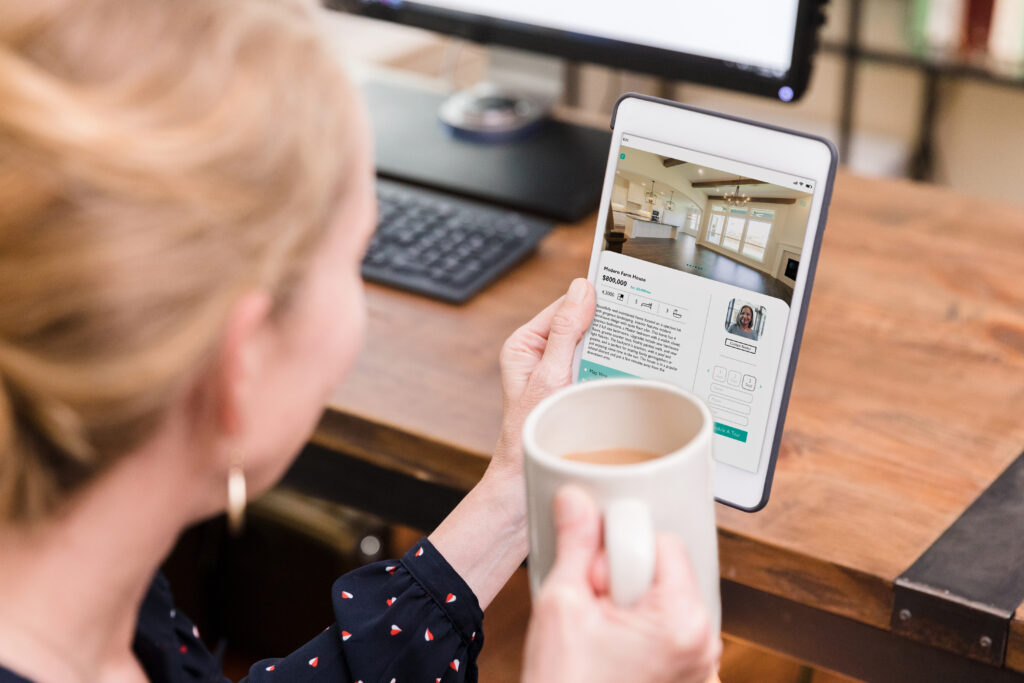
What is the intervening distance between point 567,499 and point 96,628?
239 mm

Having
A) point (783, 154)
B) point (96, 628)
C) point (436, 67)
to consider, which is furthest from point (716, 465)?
point (436, 67)

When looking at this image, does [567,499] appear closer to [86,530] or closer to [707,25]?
[86,530]

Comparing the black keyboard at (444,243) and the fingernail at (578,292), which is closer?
the fingernail at (578,292)

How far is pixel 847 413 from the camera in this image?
791 millimetres

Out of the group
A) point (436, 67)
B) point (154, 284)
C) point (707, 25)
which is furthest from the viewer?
point (436, 67)

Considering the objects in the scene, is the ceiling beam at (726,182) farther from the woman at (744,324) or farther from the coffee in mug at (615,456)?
the coffee in mug at (615,456)

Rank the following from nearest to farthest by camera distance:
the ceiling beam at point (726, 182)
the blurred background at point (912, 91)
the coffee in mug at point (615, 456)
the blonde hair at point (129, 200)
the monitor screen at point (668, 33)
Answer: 1. the blonde hair at point (129, 200)
2. the coffee in mug at point (615, 456)
3. the ceiling beam at point (726, 182)
4. the monitor screen at point (668, 33)
5. the blurred background at point (912, 91)

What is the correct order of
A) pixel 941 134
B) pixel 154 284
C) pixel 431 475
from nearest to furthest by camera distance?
pixel 154 284
pixel 431 475
pixel 941 134

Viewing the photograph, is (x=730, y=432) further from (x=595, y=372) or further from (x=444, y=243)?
(x=444, y=243)

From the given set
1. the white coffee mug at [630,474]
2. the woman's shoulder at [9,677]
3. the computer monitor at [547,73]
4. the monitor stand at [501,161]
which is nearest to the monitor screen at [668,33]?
the computer monitor at [547,73]

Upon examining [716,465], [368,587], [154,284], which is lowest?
[368,587]

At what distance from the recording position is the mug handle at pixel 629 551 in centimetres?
43

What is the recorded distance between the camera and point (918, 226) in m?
1.05

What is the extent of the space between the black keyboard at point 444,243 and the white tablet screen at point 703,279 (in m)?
0.27
